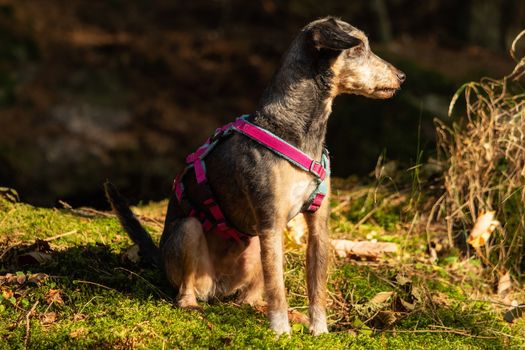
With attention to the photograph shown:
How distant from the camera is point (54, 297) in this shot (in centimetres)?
433

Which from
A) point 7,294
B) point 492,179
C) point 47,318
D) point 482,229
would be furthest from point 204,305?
point 492,179

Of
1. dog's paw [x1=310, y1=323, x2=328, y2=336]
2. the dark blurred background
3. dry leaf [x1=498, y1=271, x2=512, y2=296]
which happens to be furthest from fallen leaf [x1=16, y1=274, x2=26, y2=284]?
the dark blurred background

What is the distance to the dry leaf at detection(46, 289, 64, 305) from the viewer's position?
4.31 meters

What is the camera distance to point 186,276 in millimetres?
4473

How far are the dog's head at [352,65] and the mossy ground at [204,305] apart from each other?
55.8 inches

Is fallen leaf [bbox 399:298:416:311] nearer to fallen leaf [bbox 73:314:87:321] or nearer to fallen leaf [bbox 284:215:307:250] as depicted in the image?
fallen leaf [bbox 284:215:307:250]

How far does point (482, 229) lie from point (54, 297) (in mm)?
3147

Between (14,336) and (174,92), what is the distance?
9.56 meters

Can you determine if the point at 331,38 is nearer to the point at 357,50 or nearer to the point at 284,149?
the point at 357,50

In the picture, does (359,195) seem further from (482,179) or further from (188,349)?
(188,349)

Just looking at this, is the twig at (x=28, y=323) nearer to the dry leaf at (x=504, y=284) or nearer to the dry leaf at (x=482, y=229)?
the dry leaf at (x=482, y=229)

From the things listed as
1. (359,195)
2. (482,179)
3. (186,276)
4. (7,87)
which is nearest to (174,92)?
(7,87)

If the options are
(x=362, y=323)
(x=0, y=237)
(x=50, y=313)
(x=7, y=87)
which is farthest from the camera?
(x=7, y=87)

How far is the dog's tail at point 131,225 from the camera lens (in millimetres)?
4926
